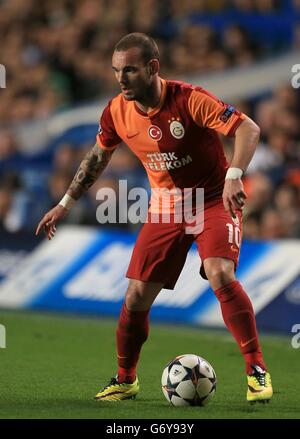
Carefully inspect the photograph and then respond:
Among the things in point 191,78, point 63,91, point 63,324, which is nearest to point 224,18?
point 191,78

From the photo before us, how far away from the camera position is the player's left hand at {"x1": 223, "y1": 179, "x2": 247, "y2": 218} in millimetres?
6484

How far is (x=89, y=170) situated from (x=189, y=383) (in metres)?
1.61

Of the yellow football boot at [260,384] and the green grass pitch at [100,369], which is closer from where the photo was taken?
the green grass pitch at [100,369]

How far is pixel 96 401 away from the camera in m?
7.07

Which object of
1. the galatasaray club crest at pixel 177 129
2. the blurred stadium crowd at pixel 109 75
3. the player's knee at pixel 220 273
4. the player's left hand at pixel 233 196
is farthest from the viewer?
the blurred stadium crowd at pixel 109 75

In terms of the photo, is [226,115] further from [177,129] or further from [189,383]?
[189,383]

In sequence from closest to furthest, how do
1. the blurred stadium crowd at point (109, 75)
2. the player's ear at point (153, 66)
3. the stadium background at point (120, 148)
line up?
the player's ear at point (153, 66) → the stadium background at point (120, 148) → the blurred stadium crowd at point (109, 75)

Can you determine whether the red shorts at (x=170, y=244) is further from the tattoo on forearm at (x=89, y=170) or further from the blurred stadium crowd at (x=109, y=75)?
the blurred stadium crowd at (x=109, y=75)

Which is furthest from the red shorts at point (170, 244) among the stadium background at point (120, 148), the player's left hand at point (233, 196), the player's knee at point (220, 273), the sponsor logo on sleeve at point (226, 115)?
the stadium background at point (120, 148)

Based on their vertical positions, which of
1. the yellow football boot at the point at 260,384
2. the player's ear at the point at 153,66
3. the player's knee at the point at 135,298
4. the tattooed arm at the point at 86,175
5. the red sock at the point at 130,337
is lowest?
the yellow football boot at the point at 260,384

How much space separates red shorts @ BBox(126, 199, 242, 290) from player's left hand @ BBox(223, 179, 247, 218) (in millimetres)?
456

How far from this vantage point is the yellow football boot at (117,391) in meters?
7.19

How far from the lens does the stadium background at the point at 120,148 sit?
1139 cm

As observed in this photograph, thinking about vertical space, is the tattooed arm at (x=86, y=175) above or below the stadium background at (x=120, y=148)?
below
